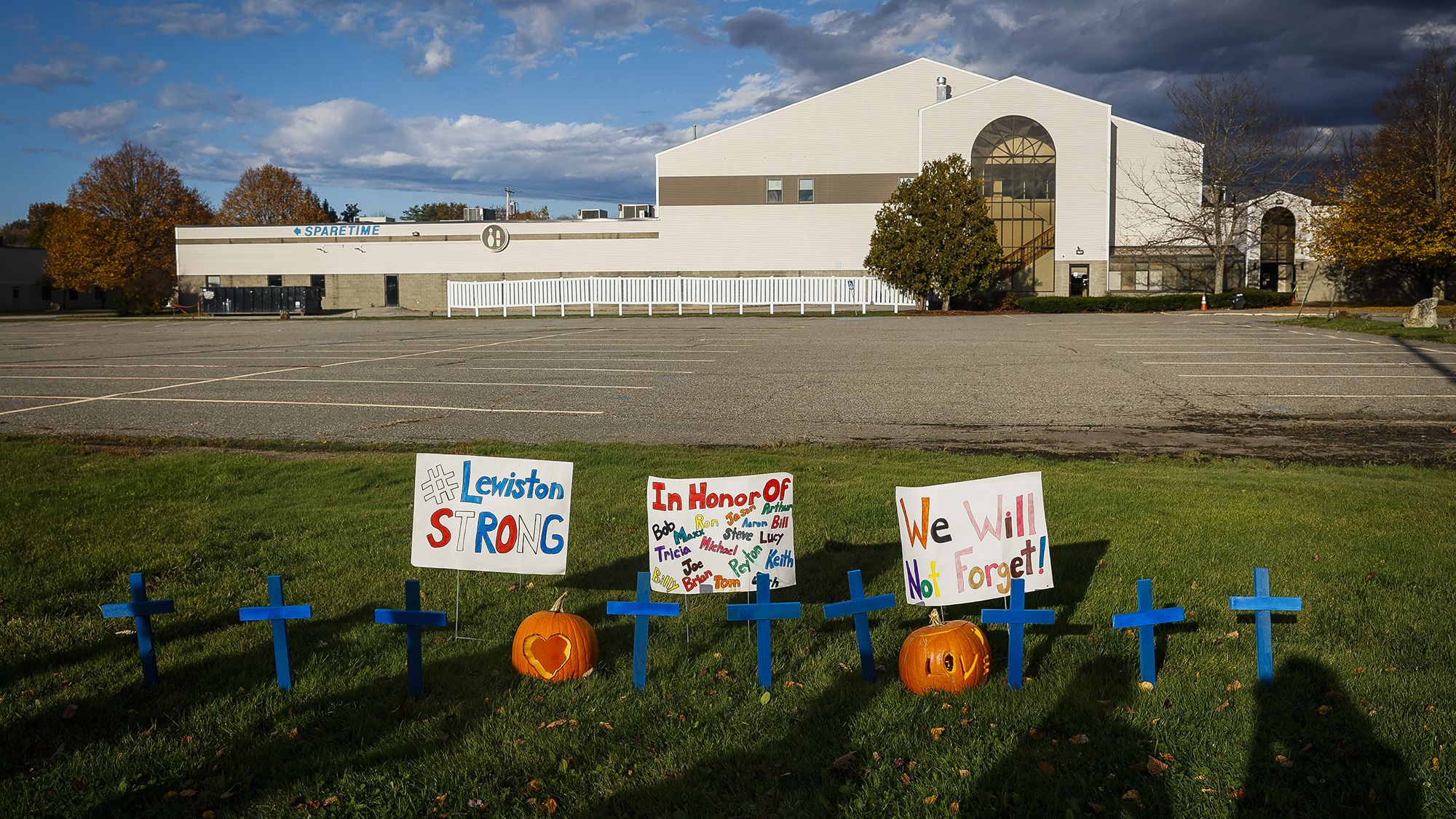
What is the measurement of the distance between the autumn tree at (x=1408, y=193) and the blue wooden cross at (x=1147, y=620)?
45899 mm

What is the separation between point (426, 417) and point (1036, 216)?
1760 inches

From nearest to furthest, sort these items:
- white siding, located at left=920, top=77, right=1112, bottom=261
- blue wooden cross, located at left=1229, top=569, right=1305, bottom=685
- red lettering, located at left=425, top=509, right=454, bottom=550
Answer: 1. blue wooden cross, located at left=1229, top=569, right=1305, bottom=685
2. red lettering, located at left=425, top=509, right=454, bottom=550
3. white siding, located at left=920, top=77, right=1112, bottom=261

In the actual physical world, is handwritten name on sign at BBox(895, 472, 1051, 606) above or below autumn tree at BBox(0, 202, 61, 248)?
below

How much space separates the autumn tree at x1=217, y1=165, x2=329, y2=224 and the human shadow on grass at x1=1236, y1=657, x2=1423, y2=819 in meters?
93.8

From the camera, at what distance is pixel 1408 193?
4366cm

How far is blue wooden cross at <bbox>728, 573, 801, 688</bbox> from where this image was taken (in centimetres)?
453

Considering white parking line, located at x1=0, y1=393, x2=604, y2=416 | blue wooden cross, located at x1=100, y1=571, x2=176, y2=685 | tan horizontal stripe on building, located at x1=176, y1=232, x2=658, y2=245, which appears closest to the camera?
blue wooden cross, located at x1=100, y1=571, x2=176, y2=685

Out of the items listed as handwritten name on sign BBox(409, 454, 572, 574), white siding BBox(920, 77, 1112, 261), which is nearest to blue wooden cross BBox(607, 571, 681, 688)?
handwritten name on sign BBox(409, 454, 572, 574)

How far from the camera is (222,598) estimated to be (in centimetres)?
598

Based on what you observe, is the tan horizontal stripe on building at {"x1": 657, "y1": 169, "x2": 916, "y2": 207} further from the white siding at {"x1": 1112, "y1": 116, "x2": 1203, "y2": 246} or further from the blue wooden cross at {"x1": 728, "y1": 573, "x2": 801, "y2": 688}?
the blue wooden cross at {"x1": 728, "y1": 573, "x2": 801, "y2": 688}

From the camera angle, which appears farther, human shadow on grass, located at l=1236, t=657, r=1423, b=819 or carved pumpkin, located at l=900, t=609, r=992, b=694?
carved pumpkin, located at l=900, t=609, r=992, b=694

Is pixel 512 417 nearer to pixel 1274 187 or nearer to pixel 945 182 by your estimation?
pixel 945 182

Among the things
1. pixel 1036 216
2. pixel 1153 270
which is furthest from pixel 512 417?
pixel 1153 270

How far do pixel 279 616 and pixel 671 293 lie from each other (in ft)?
159
